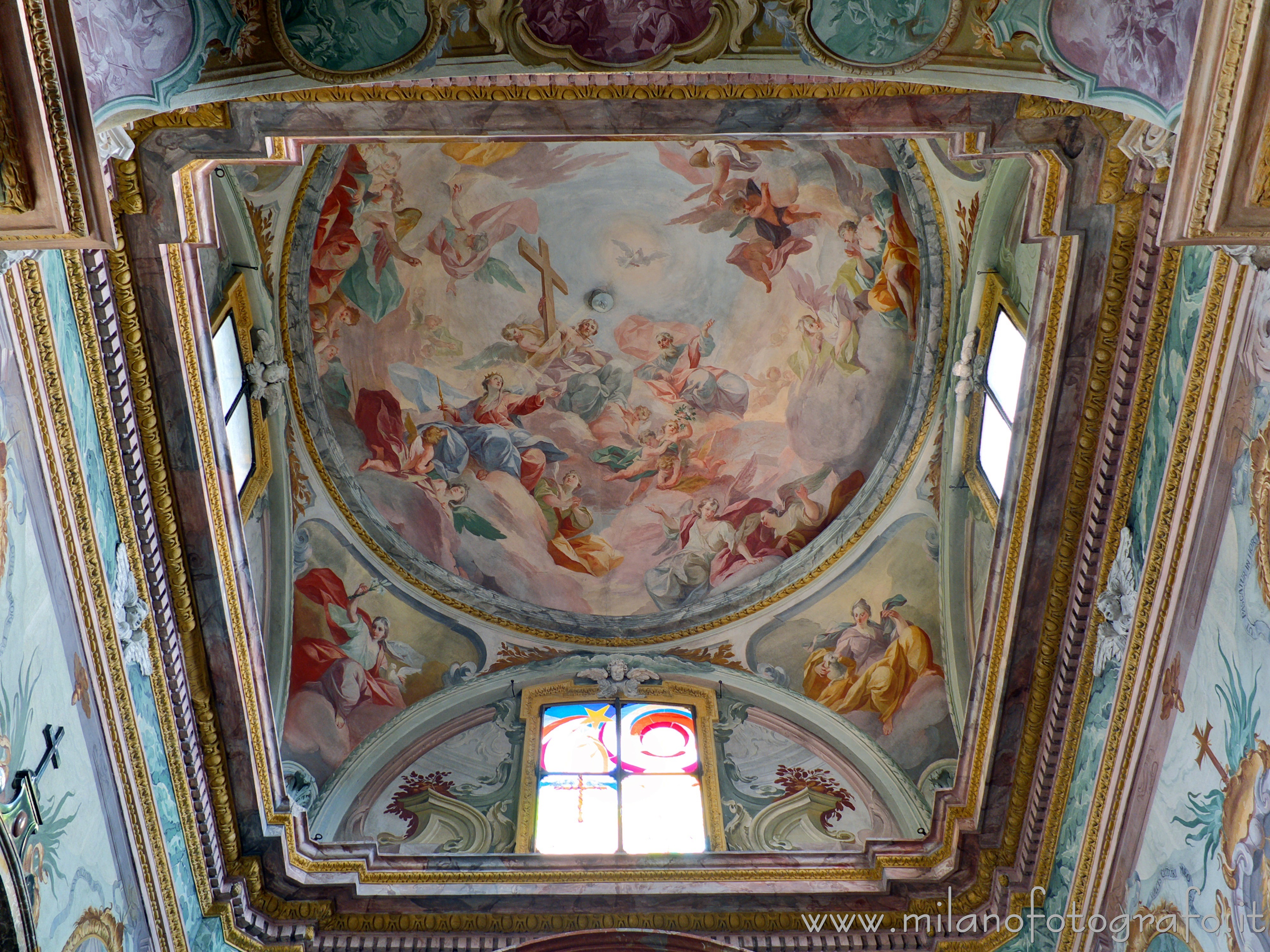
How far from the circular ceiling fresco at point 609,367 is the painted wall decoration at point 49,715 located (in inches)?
276

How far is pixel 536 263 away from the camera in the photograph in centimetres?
1694

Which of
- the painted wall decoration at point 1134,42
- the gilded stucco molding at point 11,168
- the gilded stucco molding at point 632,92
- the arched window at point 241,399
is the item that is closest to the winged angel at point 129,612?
the arched window at point 241,399

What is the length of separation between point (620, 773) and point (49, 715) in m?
7.48

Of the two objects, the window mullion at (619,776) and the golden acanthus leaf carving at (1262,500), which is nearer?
the golden acanthus leaf carving at (1262,500)

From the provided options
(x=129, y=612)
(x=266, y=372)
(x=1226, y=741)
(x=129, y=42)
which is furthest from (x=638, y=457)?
(x=129, y=42)

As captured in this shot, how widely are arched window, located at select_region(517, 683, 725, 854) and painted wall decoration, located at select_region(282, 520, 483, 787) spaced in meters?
1.52

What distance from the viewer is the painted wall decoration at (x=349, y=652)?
1507 cm

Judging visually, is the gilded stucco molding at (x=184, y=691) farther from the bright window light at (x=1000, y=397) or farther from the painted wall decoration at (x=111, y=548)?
the bright window light at (x=1000, y=397)

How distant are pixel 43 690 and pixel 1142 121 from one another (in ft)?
28.6

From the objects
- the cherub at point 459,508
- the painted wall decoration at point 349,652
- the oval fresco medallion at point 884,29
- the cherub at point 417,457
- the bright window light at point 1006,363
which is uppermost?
the oval fresco medallion at point 884,29

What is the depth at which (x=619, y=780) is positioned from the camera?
14469 millimetres

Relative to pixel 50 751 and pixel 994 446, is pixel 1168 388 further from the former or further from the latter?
pixel 50 751

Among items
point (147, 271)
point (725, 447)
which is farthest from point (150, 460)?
point (725, 447)

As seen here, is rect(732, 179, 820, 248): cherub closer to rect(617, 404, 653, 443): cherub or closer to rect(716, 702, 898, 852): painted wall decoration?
rect(617, 404, 653, 443): cherub
